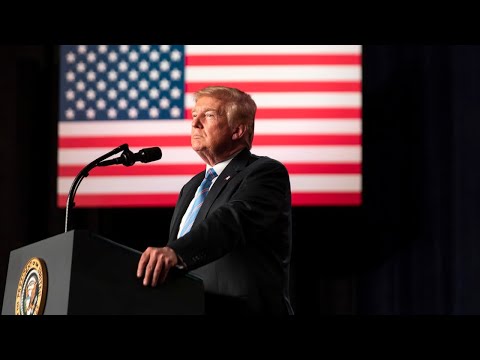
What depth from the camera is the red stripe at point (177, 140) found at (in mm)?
3791

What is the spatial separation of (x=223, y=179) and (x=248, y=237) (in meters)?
0.28

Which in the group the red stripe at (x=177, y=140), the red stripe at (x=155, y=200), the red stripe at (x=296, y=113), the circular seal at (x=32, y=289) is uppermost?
the red stripe at (x=296, y=113)

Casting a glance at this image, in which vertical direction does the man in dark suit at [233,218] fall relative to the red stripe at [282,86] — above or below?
below

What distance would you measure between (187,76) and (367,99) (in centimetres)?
91

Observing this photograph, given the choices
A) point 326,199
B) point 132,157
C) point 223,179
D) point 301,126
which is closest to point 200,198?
point 223,179

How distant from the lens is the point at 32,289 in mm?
1580

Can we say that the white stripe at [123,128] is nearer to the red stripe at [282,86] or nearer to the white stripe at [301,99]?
the red stripe at [282,86]

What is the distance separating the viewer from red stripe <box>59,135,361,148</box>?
3.79 meters

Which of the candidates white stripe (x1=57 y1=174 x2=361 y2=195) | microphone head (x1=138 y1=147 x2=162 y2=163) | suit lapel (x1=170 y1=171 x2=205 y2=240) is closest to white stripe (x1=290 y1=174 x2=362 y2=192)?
white stripe (x1=57 y1=174 x2=361 y2=195)

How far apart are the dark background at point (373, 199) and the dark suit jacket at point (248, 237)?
1.11 metres

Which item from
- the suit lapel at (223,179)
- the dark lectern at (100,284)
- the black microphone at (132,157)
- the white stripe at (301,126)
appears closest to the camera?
the dark lectern at (100,284)

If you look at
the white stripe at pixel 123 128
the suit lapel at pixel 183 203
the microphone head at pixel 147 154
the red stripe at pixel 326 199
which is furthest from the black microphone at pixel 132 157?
the white stripe at pixel 123 128

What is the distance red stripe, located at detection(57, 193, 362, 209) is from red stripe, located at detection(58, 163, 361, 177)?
0.37 ft

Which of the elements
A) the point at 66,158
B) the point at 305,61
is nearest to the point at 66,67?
the point at 66,158
